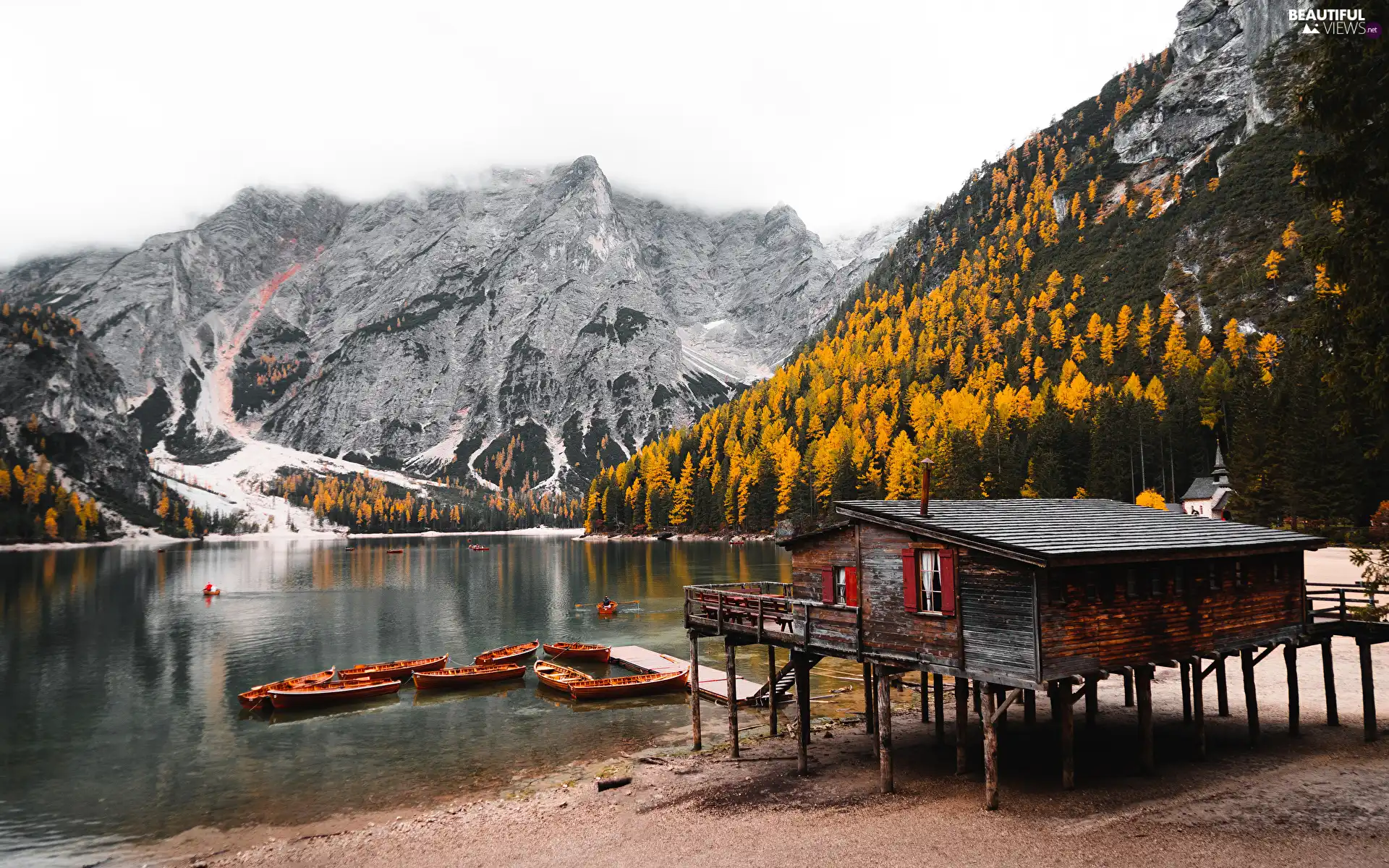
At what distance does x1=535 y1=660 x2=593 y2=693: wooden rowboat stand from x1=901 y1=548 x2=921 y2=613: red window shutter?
2771cm

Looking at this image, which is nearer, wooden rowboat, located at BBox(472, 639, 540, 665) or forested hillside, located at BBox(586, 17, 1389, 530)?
wooden rowboat, located at BBox(472, 639, 540, 665)

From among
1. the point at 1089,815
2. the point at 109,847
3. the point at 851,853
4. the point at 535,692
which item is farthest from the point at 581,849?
the point at 535,692

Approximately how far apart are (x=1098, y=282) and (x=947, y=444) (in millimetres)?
82728

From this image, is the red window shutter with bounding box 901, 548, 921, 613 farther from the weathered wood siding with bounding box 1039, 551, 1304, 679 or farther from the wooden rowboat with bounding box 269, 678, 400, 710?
the wooden rowboat with bounding box 269, 678, 400, 710

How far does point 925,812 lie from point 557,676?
30296 millimetres

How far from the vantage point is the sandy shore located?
19406 millimetres

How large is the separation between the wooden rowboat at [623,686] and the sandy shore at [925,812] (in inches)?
434

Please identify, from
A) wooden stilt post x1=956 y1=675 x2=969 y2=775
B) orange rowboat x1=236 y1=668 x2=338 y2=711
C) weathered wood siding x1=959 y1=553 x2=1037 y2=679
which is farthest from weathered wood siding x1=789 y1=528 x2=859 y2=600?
orange rowboat x1=236 y1=668 x2=338 y2=711

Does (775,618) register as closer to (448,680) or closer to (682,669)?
(682,669)

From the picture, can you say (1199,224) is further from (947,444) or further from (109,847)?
(109,847)

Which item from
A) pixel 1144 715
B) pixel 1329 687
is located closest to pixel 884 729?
pixel 1144 715

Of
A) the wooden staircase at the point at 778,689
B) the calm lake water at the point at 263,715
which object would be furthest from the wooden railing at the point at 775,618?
the calm lake water at the point at 263,715

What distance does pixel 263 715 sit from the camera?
146 ft

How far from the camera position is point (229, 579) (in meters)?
124
